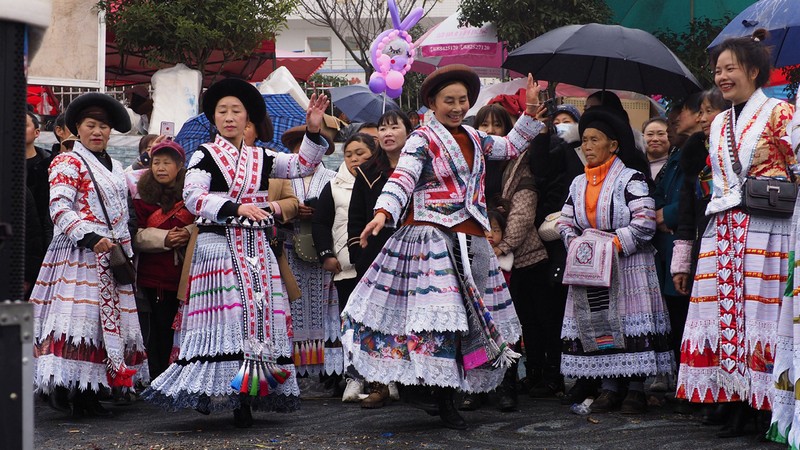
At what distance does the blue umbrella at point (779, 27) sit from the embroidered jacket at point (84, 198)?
13.6 ft

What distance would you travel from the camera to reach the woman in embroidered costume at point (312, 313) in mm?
8617

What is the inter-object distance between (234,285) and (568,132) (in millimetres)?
2916

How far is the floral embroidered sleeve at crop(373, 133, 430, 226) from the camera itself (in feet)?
21.2

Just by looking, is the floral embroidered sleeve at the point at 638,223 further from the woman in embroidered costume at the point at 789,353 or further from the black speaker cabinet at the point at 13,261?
the black speaker cabinet at the point at 13,261

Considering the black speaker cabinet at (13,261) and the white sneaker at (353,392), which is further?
the white sneaker at (353,392)

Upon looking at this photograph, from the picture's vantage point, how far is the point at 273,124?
10461 millimetres

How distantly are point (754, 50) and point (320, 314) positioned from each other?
152 inches

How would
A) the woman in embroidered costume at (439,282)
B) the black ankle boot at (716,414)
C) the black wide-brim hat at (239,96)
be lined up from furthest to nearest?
the black wide-brim hat at (239,96)
the black ankle boot at (716,414)
the woman in embroidered costume at (439,282)

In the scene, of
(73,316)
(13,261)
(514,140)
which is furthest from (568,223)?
(13,261)

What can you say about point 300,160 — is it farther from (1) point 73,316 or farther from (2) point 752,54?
(2) point 752,54

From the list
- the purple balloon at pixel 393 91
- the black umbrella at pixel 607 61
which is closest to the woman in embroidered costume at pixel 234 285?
the black umbrella at pixel 607 61

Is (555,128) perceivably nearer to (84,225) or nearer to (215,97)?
(215,97)

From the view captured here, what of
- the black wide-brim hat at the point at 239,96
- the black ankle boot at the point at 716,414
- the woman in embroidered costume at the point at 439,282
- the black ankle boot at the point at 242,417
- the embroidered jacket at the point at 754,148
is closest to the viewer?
the embroidered jacket at the point at 754,148

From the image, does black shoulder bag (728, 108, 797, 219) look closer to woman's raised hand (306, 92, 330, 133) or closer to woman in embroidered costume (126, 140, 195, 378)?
woman's raised hand (306, 92, 330, 133)
